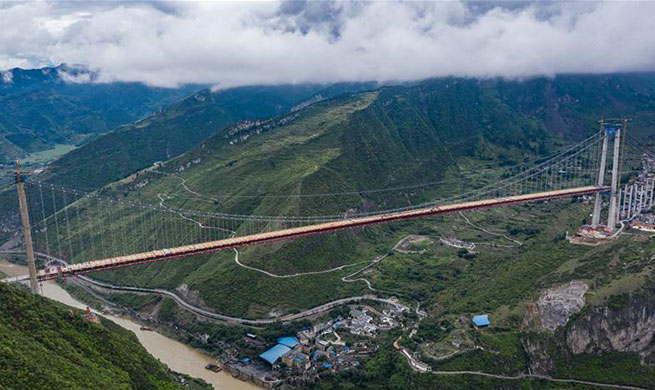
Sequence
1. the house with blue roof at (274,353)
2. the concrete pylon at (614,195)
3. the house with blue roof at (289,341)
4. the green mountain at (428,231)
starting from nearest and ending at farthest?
the green mountain at (428,231) < the house with blue roof at (274,353) < the house with blue roof at (289,341) < the concrete pylon at (614,195)

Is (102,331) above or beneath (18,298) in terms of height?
beneath

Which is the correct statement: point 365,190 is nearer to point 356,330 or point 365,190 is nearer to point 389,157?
point 389,157

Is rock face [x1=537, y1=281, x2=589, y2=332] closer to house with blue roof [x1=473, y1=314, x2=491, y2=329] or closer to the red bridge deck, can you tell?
house with blue roof [x1=473, y1=314, x2=491, y2=329]

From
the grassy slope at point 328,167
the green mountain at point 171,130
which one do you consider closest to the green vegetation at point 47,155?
the green mountain at point 171,130

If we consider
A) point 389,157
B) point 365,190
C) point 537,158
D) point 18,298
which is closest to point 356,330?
point 18,298

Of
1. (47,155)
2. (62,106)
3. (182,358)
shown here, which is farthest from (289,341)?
(62,106)

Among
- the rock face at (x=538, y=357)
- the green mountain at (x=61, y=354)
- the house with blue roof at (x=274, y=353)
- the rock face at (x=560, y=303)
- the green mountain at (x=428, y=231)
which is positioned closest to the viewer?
the green mountain at (x=61, y=354)

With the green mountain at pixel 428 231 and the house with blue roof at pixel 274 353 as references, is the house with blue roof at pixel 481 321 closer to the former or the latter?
the green mountain at pixel 428 231

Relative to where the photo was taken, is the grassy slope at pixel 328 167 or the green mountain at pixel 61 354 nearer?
the green mountain at pixel 61 354
